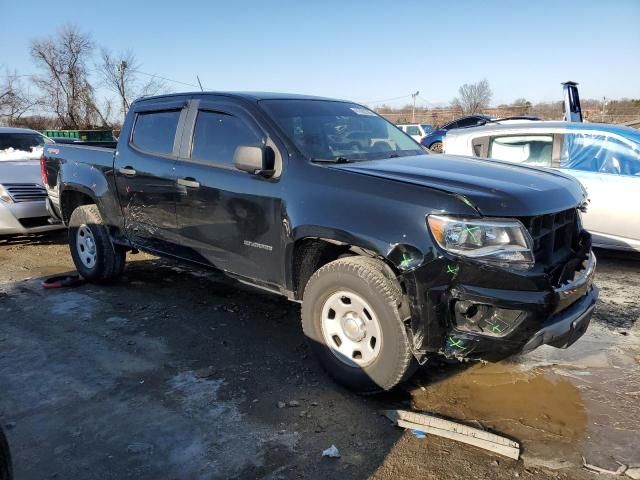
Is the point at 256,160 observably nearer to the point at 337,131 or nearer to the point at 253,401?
the point at 337,131

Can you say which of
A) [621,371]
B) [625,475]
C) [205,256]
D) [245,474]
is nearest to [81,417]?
[245,474]

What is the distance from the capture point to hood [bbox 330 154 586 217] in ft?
9.18

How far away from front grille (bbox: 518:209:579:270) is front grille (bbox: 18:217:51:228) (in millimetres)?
6603

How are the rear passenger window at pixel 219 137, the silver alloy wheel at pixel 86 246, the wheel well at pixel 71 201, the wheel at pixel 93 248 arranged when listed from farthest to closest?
the wheel well at pixel 71 201 → the silver alloy wheel at pixel 86 246 → the wheel at pixel 93 248 → the rear passenger window at pixel 219 137

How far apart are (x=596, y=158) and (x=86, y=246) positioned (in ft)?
19.5

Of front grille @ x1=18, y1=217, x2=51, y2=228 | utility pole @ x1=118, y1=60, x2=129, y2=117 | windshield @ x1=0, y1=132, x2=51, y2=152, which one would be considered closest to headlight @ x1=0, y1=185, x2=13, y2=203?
front grille @ x1=18, y1=217, x2=51, y2=228

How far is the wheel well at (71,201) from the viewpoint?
573cm

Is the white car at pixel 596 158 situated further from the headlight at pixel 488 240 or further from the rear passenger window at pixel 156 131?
the rear passenger window at pixel 156 131

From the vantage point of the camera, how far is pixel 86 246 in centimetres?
562

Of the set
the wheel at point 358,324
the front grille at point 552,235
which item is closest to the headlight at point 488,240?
the front grille at point 552,235

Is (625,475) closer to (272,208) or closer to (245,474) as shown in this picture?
(245,474)

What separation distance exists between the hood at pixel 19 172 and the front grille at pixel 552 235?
6.79 m

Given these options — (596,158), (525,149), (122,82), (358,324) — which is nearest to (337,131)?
(358,324)

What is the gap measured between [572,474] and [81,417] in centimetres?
272
